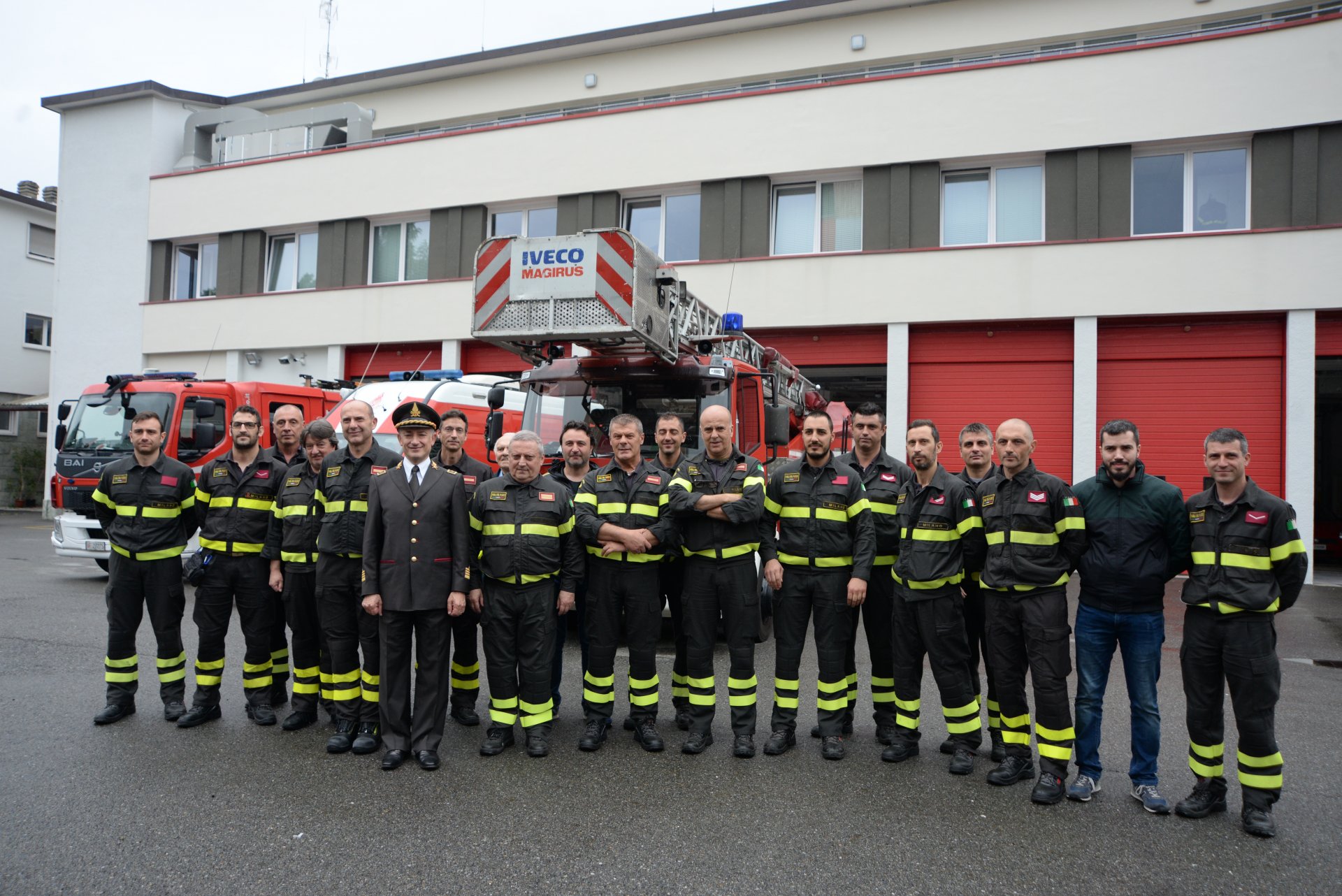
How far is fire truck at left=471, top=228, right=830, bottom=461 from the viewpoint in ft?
23.2

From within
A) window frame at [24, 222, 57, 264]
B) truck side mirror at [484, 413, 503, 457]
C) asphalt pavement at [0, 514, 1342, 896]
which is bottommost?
asphalt pavement at [0, 514, 1342, 896]

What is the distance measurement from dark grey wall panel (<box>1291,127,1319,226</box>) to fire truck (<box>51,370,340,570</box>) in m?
15.0

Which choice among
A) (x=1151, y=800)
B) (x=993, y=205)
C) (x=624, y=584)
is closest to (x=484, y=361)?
(x=993, y=205)

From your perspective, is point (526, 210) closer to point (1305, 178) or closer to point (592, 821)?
point (1305, 178)

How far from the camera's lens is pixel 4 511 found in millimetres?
23219

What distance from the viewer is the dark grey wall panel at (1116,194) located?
14.0 metres

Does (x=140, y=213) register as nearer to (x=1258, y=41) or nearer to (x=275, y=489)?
(x=275, y=489)

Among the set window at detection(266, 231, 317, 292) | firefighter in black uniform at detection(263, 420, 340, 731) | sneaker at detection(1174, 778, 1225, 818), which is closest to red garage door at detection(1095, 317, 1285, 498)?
sneaker at detection(1174, 778, 1225, 818)

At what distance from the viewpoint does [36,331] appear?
2848 cm

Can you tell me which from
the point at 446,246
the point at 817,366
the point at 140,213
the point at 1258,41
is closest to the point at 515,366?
the point at 446,246

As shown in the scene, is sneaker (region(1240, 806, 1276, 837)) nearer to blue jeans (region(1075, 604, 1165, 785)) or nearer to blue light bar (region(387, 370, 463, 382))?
blue jeans (region(1075, 604, 1165, 785))

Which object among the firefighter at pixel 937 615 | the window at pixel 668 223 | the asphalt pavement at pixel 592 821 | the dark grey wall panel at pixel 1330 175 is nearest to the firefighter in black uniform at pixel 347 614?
the asphalt pavement at pixel 592 821

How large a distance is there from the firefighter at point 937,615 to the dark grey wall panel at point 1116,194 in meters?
11.1

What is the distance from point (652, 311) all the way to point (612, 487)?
8.06 ft
